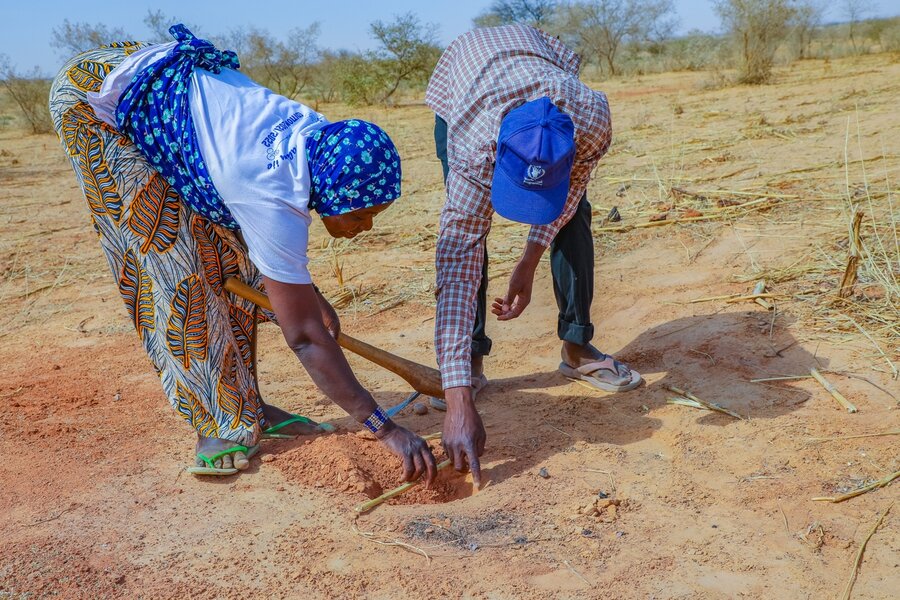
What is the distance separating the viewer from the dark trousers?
115 inches

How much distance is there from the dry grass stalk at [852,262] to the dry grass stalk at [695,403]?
0.95 meters

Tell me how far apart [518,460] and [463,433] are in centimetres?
34

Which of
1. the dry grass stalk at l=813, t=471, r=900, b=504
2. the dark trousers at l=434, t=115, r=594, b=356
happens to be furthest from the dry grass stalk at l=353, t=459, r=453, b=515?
the dry grass stalk at l=813, t=471, r=900, b=504

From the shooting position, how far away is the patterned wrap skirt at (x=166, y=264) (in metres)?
2.28

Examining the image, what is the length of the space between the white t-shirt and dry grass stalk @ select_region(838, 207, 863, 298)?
225 centimetres

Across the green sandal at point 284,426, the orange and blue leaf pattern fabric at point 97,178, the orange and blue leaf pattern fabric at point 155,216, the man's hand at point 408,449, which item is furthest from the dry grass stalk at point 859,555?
the orange and blue leaf pattern fabric at point 97,178

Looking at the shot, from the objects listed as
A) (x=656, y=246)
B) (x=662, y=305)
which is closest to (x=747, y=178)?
(x=656, y=246)

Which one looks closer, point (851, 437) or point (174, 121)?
point (174, 121)

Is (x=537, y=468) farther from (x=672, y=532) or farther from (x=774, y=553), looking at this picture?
(x=774, y=553)

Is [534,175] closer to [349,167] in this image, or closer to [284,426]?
[349,167]

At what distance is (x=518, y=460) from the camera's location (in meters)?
2.62

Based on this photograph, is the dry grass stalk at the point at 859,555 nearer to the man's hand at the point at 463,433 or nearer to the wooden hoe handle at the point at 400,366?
the man's hand at the point at 463,433

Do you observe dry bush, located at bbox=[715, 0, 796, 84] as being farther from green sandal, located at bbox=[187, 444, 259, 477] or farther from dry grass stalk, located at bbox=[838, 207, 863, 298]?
green sandal, located at bbox=[187, 444, 259, 477]

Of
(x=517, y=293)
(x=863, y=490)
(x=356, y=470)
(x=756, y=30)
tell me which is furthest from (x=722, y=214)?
(x=756, y=30)
